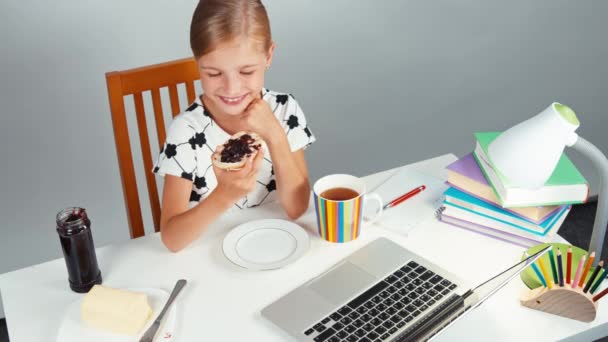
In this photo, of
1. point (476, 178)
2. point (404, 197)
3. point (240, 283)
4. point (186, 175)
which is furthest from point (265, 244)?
point (476, 178)

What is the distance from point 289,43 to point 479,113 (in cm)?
87

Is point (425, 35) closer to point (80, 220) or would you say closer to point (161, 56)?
point (161, 56)

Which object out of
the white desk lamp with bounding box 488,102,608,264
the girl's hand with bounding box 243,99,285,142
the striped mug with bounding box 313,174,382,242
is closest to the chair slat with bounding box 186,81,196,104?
the girl's hand with bounding box 243,99,285,142

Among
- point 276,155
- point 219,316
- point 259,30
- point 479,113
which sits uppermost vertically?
point 259,30

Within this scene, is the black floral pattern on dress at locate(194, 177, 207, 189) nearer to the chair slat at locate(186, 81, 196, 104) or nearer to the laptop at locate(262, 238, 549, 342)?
the chair slat at locate(186, 81, 196, 104)

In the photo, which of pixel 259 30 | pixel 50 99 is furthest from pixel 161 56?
pixel 259 30

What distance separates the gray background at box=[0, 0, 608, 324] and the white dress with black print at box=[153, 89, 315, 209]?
26.3 inches

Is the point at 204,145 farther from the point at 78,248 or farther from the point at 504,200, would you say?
the point at 504,200

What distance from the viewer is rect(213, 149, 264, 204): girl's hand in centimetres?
128

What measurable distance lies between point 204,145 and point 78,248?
1.37 ft

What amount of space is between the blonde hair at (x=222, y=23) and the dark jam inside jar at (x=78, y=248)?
0.42 metres

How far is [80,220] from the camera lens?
117 centimetres

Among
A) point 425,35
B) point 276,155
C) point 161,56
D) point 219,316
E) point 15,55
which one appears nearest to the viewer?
point 219,316

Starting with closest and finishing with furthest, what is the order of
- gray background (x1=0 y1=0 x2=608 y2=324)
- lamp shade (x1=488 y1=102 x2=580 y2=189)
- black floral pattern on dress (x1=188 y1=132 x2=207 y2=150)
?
lamp shade (x1=488 y1=102 x2=580 y2=189), black floral pattern on dress (x1=188 y1=132 x2=207 y2=150), gray background (x1=0 y1=0 x2=608 y2=324)
